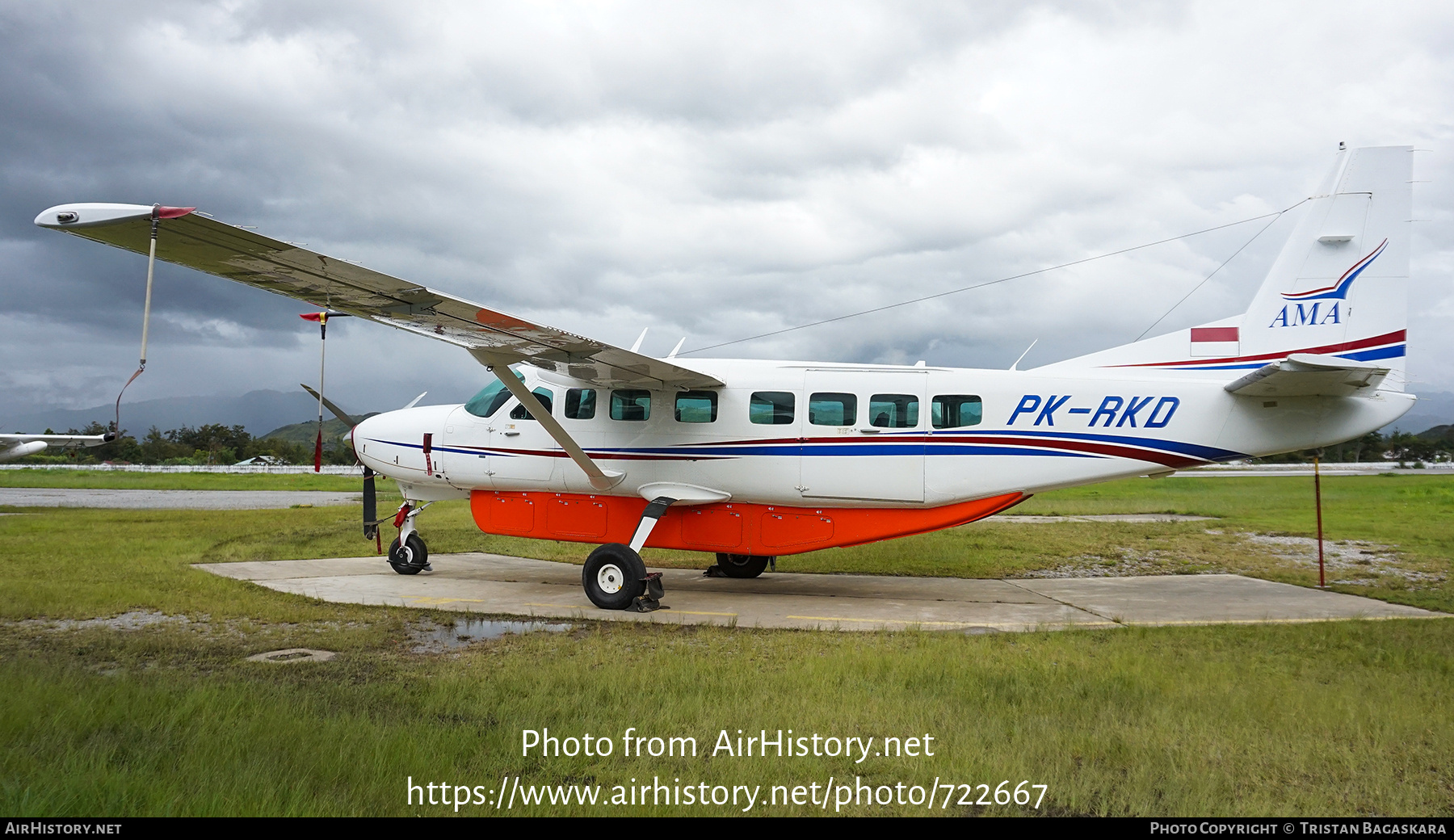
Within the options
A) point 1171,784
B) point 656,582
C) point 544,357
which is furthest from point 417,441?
point 1171,784

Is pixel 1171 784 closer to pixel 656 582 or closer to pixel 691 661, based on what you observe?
pixel 691 661

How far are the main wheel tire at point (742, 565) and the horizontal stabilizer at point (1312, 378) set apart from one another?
7173 millimetres

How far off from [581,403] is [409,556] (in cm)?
398

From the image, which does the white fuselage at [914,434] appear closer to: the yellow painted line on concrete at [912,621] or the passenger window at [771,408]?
the passenger window at [771,408]

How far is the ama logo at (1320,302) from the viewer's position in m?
10.0

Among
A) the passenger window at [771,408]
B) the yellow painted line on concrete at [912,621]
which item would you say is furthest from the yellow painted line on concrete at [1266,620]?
the passenger window at [771,408]

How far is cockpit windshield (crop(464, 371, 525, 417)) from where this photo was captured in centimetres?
1247

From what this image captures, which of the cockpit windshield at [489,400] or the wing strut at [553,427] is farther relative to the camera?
the cockpit windshield at [489,400]

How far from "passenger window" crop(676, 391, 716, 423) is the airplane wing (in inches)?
7.9

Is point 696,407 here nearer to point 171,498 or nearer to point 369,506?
point 369,506

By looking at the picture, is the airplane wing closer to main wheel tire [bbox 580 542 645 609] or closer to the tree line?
main wheel tire [bbox 580 542 645 609]

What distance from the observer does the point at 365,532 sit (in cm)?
1362

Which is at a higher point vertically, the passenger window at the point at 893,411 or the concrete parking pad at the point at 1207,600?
the passenger window at the point at 893,411

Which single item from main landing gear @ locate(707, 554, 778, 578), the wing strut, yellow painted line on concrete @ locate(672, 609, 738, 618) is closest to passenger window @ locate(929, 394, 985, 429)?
yellow painted line on concrete @ locate(672, 609, 738, 618)
